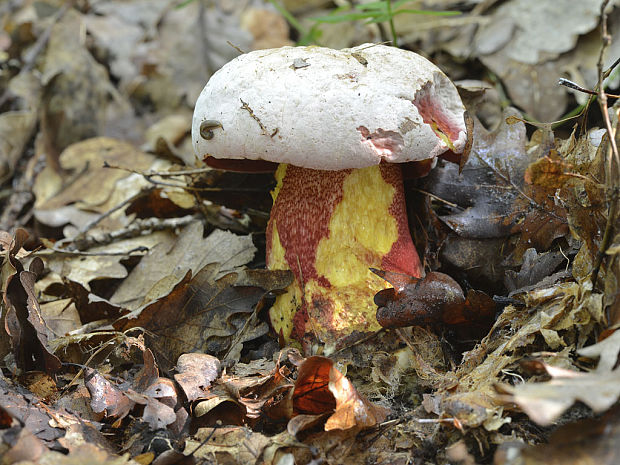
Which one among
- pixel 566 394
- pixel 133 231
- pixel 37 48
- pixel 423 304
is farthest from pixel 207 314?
pixel 37 48

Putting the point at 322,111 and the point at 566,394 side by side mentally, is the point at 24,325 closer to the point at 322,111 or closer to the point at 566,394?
the point at 322,111

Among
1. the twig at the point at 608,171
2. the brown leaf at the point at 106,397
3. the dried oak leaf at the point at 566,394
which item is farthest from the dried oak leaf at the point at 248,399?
the twig at the point at 608,171

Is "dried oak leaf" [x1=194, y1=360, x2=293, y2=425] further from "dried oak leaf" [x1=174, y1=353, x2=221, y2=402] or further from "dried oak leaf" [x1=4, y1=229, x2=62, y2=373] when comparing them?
"dried oak leaf" [x1=4, y1=229, x2=62, y2=373]

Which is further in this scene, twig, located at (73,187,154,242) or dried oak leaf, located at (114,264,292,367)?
twig, located at (73,187,154,242)

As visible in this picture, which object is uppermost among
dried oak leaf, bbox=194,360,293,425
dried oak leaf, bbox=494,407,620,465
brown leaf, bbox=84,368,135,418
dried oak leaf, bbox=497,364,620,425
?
dried oak leaf, bbox=497,364,620,425

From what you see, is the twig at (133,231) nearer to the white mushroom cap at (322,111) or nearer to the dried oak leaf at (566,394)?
the white mushroom cap at (322,111)

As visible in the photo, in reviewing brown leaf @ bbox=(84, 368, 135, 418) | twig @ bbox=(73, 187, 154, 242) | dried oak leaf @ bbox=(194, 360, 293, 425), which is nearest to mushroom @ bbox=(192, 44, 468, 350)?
dried oak leaf @ bbox=(194, 360, 293, 425)
